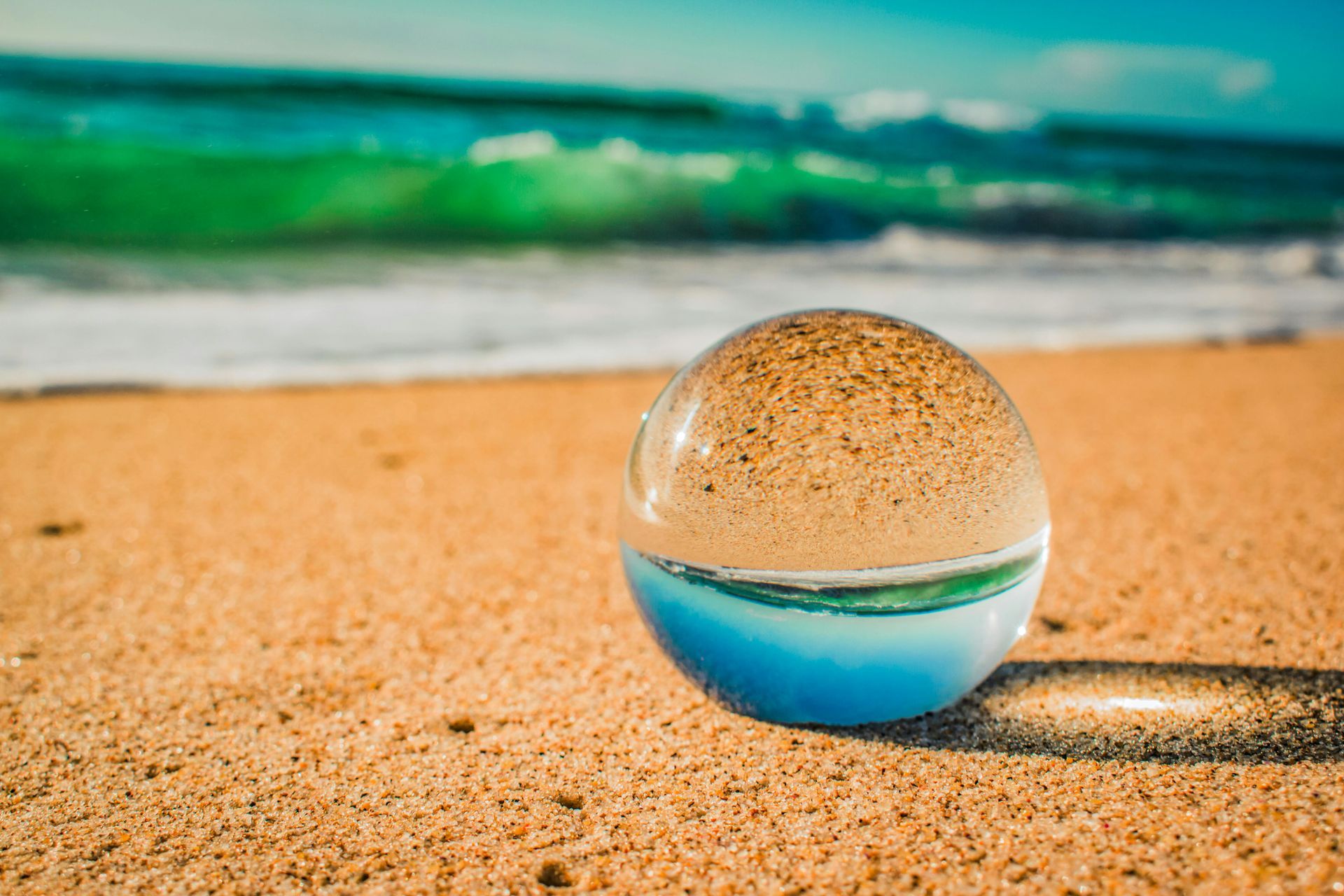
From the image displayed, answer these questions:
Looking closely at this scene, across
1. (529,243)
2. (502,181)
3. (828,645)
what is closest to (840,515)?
(828,645)

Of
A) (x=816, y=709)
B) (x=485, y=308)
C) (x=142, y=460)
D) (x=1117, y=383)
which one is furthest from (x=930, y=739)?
(x=485, y=308)

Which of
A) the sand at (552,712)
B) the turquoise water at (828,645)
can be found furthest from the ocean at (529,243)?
the turquoise water at (828,645)

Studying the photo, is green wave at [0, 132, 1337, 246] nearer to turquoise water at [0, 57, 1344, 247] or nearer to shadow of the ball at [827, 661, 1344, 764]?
turquoise water at [0, 57, 1344, 247]

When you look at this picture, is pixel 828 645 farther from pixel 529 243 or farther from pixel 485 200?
pixel 485 200

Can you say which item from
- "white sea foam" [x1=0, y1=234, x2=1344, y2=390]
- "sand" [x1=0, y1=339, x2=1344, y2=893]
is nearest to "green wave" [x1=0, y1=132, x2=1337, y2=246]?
"white sea foam" [x1=0, y1=234, x2=1344, y2=390]

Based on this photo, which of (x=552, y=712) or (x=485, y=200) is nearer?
(x=552, y=712)

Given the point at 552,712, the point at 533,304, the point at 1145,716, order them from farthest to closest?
1. the point at 533,304
2. the point at 552,712
3. the point at 1145,716
